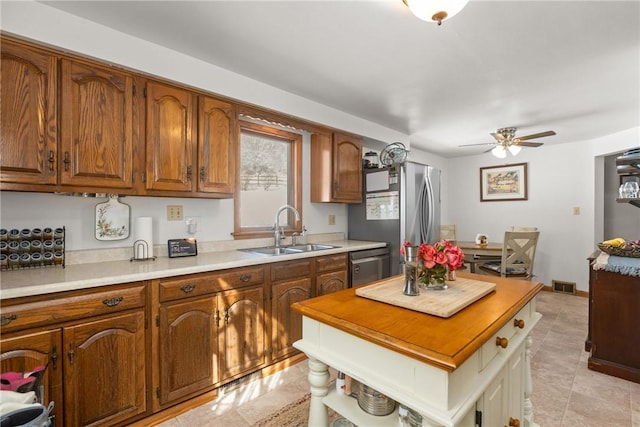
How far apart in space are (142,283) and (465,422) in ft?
5.45

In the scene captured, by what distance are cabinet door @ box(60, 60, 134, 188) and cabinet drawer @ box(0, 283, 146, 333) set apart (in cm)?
65

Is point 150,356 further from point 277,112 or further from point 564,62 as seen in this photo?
point 564,62

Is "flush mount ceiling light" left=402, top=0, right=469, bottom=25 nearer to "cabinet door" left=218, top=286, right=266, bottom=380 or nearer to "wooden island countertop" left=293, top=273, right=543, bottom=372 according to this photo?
"wooden island countertop" left=293, top=273, right=543, bottom=372

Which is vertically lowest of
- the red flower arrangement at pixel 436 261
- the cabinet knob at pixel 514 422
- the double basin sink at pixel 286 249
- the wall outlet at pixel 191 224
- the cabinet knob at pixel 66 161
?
the cabinet knob at pixel 514 422

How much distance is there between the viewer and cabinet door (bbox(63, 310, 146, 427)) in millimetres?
1491

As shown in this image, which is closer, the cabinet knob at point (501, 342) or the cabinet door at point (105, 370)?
the cabinet knob at point (501, 342)

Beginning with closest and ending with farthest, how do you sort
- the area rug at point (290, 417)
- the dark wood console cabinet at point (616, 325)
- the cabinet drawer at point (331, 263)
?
the area rug at point (290, 417), the dark wood console cabinet at point (616, 325), the cabinet drawer at point (331, 263)

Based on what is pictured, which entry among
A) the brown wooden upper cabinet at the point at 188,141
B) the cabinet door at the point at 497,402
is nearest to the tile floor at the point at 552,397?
the cabinet door at the point at 497,402

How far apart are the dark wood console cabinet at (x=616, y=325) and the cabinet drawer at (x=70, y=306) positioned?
127 inches

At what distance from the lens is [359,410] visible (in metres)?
1.21

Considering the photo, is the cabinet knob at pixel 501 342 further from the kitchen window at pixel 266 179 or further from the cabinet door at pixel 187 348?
the kitchen window at pixel 266 179

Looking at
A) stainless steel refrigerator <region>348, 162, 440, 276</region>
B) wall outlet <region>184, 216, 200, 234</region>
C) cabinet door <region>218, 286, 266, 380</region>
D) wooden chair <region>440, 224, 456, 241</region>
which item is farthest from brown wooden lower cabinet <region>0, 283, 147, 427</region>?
wooden chair <region>440, 224, 456, 241</region>

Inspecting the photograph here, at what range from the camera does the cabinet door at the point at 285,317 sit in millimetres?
2344

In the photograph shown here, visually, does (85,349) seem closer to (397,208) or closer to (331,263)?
(331,263)
